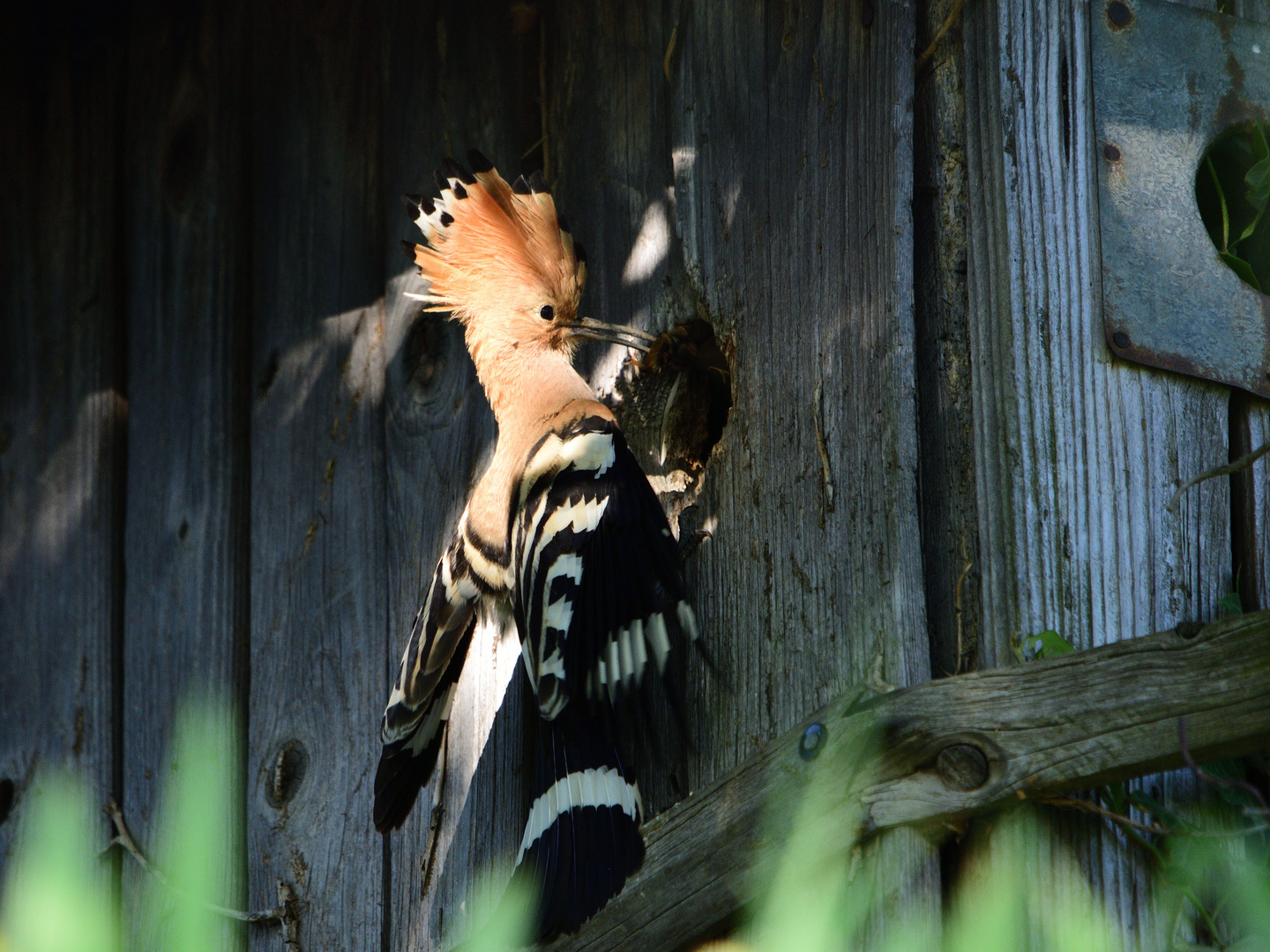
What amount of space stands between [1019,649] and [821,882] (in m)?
0.37

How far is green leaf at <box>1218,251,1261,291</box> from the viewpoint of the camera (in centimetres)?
169

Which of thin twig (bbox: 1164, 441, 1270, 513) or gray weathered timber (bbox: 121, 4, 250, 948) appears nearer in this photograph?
thin twig (bbox: 1164, 441, 1270, 513)

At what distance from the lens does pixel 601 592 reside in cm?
189

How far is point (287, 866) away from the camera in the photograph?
2191 millimetres

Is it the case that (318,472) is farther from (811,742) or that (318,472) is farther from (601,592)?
(811,742)

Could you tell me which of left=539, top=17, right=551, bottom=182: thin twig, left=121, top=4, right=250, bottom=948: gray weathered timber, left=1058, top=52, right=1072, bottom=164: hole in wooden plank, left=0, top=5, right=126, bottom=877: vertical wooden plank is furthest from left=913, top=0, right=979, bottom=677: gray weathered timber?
left=0, top=5, right=126, bottom=877: vertical wooden plank

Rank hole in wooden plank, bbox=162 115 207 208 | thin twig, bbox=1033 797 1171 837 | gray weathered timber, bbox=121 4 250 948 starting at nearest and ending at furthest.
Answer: thin twig, bbox=1033 797 1171 837
gray weathered timber, bbox=121 4 250 948
hole in wooden plank, bbox=162 115 207 208

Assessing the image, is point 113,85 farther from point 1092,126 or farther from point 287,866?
point 1092,126

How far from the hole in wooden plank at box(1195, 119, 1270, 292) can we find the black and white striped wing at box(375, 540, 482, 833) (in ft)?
3.93

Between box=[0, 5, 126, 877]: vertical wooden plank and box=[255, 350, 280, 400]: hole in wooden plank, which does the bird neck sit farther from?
box=[0, 5, 126, 877]: vertical wooden plank

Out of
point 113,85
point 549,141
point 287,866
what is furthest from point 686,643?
point 113,85

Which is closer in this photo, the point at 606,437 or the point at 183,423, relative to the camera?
the point at 606,437

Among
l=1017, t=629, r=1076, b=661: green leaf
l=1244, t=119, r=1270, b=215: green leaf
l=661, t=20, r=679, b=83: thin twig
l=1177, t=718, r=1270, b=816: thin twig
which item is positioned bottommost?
l=1177, t=718, r=1270, b=816: thin twig

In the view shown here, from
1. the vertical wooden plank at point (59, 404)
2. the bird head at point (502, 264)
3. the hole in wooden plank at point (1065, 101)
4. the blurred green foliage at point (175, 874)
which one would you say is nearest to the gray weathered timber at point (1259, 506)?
the hole in wooden plank at point (1065, 101)
